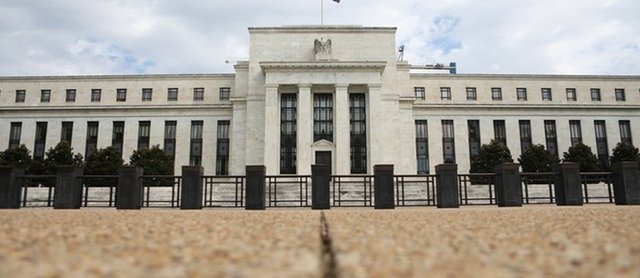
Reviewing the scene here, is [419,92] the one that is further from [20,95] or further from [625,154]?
[20,95]

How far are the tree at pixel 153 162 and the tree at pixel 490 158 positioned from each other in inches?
1128

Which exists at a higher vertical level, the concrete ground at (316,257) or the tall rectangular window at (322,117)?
the tall rectangular window at (322,117)

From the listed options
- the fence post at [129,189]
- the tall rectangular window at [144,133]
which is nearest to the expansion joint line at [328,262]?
the fence post at [129,189]

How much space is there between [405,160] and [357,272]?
141 feet

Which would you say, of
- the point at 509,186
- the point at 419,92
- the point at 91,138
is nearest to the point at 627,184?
the point at 509,186

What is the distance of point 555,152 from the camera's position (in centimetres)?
4919

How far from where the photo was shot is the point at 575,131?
50.1 m

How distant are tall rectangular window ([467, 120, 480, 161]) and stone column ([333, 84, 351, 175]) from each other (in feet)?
51.9

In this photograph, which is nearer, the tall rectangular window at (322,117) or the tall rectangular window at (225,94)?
the tall rectangular window at (322,117)

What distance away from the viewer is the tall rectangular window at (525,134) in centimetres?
4913

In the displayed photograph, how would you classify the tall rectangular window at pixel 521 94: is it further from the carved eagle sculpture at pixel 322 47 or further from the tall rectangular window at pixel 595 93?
the carved eagle sculpture at pixel 322 47

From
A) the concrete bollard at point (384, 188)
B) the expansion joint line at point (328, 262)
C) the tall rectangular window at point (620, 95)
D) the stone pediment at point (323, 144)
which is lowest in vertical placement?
the expansion joint line at point (328, 262)

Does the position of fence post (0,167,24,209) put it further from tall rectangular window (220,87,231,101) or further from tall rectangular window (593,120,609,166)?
tall rectangular window (593,120,609,166)

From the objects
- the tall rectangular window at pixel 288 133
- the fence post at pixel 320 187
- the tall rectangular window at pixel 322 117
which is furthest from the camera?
the tall rectangular window at pixel 322 117
